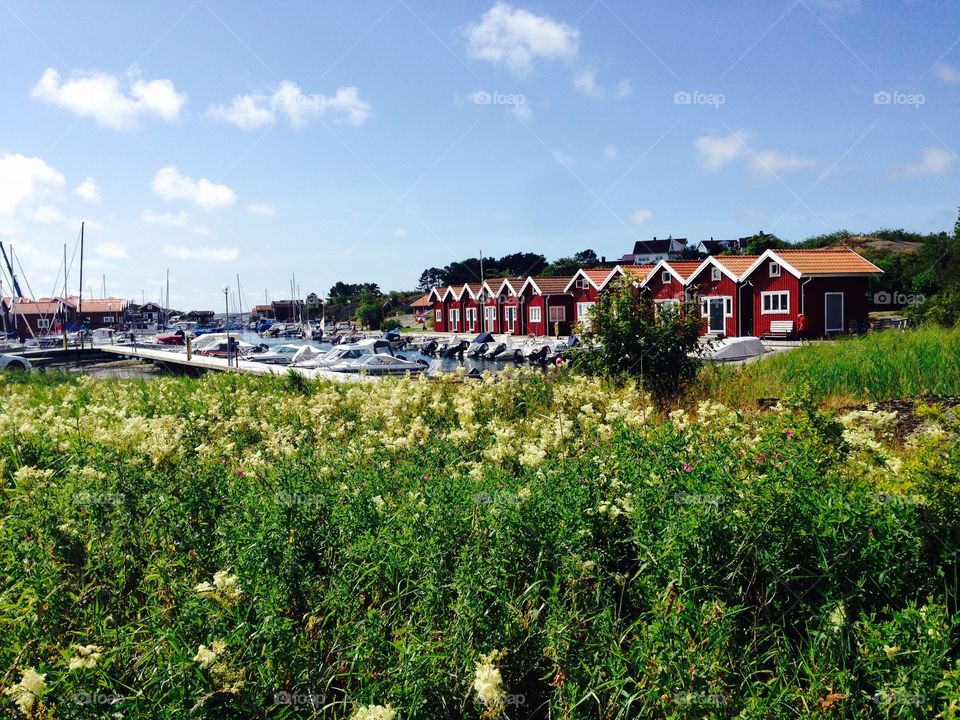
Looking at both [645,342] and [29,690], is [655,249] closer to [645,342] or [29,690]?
[645,342]

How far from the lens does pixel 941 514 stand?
4.23m

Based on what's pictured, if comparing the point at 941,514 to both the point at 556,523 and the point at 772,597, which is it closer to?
the point at 772,597

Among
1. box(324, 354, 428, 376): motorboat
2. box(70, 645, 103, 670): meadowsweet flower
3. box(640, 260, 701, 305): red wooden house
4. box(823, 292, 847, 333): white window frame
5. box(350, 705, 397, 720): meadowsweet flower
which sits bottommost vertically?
box(350, 705, 397, 720): meadowsweet flower

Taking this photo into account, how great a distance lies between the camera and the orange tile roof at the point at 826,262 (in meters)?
39.7

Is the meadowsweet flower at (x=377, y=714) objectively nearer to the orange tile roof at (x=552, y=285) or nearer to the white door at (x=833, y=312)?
the white door at (x=833, y=312)

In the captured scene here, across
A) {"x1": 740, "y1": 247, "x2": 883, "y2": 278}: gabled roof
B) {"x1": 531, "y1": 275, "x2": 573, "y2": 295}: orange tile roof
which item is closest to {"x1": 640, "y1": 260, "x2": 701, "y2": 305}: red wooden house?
{"x1": 740, "y1": 247, "x2": 883, "y2": 278}: gabled roof

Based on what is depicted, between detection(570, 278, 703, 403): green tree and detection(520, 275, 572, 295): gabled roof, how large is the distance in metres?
45.1

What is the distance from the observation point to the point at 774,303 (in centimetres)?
4131

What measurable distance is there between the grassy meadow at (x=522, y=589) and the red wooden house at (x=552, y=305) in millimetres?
53501


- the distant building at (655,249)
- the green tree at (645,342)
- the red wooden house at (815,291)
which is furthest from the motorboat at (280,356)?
the distant building at (655,249)

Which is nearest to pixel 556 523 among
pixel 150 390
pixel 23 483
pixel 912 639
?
pixel 912 639

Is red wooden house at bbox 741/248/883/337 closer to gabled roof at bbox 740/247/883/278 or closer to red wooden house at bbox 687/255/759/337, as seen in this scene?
gabled roof at bbox 740/247/883/278

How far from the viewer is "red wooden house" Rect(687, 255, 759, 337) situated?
4300 cm

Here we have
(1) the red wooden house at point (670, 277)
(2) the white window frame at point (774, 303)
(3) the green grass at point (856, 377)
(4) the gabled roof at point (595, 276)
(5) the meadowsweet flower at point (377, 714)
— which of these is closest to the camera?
(5) the meadowsweet flower at point (377, 714)
